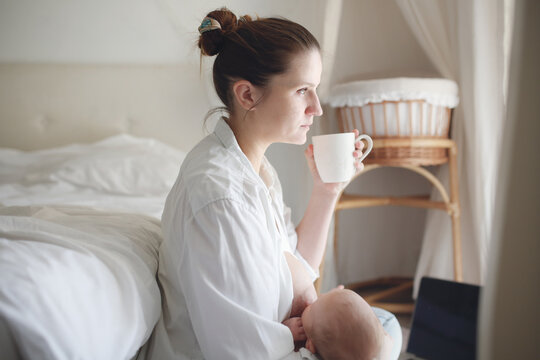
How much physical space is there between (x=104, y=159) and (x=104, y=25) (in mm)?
791

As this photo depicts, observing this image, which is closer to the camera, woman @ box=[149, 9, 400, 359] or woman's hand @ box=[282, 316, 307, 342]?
woman @ box=[149, 9, 400, 359]

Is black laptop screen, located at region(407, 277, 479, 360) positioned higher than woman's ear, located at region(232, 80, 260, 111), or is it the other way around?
woman's ear, located at region(232, 80, 260, 111)

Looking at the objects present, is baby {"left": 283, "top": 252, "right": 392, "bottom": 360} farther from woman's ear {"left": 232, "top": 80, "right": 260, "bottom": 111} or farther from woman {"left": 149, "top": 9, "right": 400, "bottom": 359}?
woman's ear {"left": 232, "top": 80, "right": 260, "bottom": 111}

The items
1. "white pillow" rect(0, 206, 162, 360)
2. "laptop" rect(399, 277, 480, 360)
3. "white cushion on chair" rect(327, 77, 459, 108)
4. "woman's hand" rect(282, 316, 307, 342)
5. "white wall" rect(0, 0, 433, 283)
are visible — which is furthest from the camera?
"white wall" rect(0, 0, 433, 283)

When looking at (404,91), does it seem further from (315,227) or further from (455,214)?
(315,227)

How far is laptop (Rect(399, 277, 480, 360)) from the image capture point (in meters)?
1.30

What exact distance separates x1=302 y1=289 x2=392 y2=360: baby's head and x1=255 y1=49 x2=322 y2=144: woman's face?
14.3 inches

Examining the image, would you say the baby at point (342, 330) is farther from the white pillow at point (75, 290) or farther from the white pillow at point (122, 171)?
the white pillow at point (122, 171)

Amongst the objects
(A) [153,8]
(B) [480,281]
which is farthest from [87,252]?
(A) [153,8]

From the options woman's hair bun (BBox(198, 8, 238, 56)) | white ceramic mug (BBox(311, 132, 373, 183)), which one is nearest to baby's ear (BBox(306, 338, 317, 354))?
white ceramic mug (BBox(311, 132, 373, 183))

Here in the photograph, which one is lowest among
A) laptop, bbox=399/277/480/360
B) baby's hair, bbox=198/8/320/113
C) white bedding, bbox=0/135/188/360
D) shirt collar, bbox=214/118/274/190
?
laptop, bbox=399/277/480/360

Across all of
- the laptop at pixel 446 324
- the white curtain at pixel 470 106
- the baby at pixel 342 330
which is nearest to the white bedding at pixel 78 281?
the baby at pixel 342 330

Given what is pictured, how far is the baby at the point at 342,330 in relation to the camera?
732mm

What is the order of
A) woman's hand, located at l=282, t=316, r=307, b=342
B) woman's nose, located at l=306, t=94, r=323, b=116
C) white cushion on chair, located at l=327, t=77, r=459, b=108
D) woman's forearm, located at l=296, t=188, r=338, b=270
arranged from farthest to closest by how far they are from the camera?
white cushion on chair, located at l=327, t=77, r=459, b=108
woman's forearm, located at l=296, t=188, r=338, b=270
woman's nose, located at l=306, t=94, r=323, b=116
woman's hand, located at l=282, t=316, r=307, b=342
